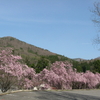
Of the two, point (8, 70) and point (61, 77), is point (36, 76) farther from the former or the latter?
point (8, 70)

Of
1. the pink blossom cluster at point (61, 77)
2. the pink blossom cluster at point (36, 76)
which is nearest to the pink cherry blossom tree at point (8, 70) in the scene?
the pink blossom cluster at point (36, 76)

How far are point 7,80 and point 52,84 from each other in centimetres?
1234

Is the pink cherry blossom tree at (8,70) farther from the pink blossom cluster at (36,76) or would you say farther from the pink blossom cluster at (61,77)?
the pink blossom cluster at (61,77)

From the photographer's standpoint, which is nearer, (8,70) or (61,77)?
(8,70)

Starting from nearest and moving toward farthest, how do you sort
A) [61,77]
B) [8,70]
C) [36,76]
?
[8,70], [36,76], [61,77]

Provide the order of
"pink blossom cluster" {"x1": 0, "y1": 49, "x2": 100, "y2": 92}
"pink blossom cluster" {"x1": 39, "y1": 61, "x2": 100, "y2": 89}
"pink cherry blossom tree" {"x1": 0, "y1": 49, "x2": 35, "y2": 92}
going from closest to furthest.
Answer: "pink cherry blossom tree" {"x1": 0, "y1": 49, "x2": 35, "y2": 92} < "pink blossom cluster" {"x1": 0, "y1": 49, "x2": 100, "y2": 92} < "pink blossom cluster" {"x1": 39, "y1": 61, "x2": 100, "y2": 89}

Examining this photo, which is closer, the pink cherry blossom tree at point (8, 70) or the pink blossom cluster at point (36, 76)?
the pink cherry blossom tree at point (8, 70)

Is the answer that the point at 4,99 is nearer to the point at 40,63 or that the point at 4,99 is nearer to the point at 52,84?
the point at 52,84

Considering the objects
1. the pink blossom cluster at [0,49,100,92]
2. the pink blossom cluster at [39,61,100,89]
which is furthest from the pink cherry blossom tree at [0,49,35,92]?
the pink blossom cluster at [39,61,100,89]

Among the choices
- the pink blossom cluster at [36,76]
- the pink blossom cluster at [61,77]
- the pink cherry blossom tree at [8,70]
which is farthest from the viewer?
the pink blossom cluster at [61,77]

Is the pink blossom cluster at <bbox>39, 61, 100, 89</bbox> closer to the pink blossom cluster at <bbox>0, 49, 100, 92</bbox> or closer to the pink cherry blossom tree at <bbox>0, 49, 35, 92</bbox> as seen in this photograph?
the pink blossom cluster at <bbox>0, 49, 100, 92</bbox>

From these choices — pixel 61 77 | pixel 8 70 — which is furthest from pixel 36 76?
pixel 8 70

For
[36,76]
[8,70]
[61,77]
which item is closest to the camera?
[8,70]

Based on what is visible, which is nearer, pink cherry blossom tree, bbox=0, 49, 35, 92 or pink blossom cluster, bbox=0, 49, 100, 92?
pink cherry blossom tree, bbox=0, 49, 35, 92
